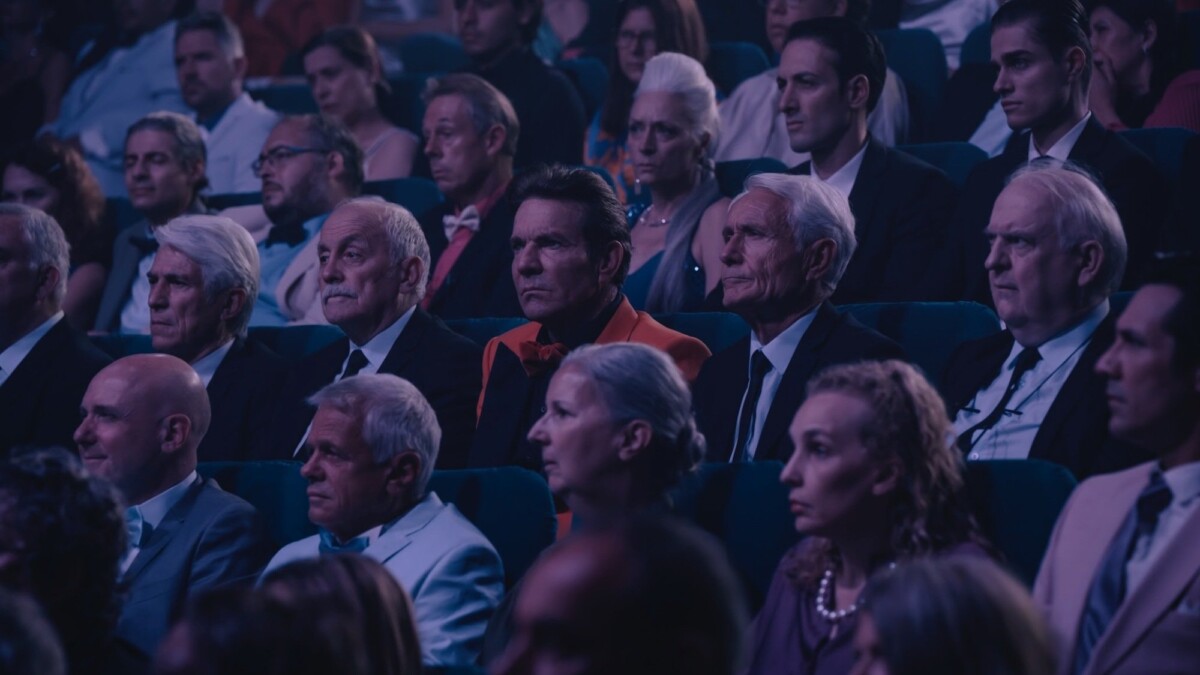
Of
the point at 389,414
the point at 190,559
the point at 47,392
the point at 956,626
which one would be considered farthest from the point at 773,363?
the point at 47,392

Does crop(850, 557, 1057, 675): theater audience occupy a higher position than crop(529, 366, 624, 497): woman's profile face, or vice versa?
crop(850, 557, 1057, 675): theater audience

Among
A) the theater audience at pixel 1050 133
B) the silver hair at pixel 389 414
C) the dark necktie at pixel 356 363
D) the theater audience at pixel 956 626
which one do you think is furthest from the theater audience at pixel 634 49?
the theater audience at pixel 956 626

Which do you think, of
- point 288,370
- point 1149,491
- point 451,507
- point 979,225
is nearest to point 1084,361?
point 1149,491

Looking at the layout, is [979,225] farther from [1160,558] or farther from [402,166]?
[402,166]

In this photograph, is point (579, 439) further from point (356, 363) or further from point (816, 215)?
point (356, 363)

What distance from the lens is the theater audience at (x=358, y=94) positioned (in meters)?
5.56

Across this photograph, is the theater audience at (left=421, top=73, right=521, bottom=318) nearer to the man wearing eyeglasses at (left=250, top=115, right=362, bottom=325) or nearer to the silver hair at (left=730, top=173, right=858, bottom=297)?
the man wearing eyeglasses at (left=250, top=115, right=362, bottom=325)

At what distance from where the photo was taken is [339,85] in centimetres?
560

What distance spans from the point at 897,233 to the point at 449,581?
1.59 meters

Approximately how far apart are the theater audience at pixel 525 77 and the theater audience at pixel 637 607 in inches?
144

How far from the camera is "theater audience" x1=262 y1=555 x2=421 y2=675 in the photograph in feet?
5.99

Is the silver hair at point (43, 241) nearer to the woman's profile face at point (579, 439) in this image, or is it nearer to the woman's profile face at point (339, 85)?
the woman's profile face at point (339, 85)

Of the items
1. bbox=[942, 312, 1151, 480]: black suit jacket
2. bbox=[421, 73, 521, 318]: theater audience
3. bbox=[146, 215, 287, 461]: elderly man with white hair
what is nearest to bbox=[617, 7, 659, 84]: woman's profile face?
bbox=[421, 73, 521, 318]: theater audience

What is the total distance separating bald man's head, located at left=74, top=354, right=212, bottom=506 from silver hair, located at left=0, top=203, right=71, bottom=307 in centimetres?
87
